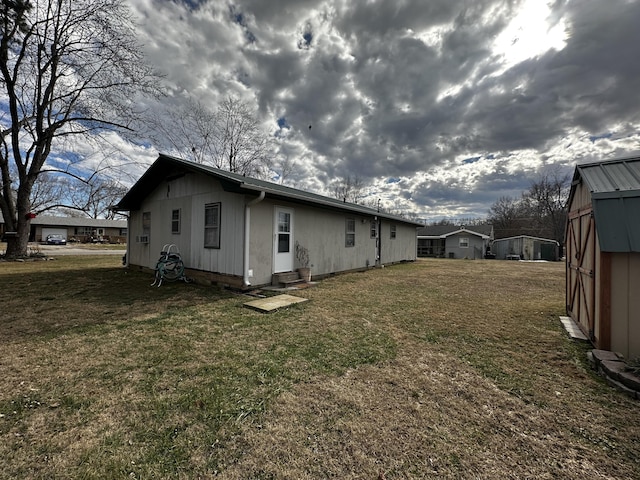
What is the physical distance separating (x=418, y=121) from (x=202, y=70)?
10545 millimetres

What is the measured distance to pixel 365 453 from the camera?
173 centimetres

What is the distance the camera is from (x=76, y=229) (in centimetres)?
3925

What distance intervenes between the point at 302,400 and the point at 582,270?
4.60 meters

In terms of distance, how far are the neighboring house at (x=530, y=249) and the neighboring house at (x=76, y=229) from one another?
4909cm

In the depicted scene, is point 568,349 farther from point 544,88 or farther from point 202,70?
point 202,70

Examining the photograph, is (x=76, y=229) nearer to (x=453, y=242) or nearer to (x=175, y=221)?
(x=175, y=221)

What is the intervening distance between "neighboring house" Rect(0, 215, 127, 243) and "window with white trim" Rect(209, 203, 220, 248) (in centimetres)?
3929

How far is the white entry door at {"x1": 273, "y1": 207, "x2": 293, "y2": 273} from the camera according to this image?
7418 millimetres

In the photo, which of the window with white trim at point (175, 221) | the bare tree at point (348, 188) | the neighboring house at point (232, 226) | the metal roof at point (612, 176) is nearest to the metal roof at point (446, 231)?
the bare tree at point (348, 188)

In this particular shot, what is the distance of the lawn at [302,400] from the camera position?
166cm

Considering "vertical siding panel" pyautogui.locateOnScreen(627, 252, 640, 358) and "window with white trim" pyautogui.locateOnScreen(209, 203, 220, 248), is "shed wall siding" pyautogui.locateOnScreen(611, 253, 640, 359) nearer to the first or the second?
"vertical siding panel" pyautogui.locateOnScreen(627, 252, 640, 358)

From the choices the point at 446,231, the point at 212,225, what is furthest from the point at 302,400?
the point at 446,231

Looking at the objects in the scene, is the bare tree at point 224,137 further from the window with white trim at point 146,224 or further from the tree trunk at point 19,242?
the window with white trim at point 146,224

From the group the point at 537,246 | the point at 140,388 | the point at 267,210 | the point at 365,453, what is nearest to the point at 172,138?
the point at 267,210
